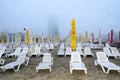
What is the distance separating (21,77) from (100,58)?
3761mm

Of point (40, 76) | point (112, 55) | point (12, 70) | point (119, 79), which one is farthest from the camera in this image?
point (112, 55)

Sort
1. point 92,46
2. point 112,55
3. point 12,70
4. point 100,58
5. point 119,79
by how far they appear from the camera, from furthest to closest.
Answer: point 92,46 → point 112,55 → point 100,58 → point 12,70 → point 119,79

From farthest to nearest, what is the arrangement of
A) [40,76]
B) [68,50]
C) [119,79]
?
1. [68,50]
2. [40,76]
3. [119,79]

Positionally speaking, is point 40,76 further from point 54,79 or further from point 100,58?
point 100,58

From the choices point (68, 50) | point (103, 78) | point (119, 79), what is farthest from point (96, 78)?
point (68, 50)

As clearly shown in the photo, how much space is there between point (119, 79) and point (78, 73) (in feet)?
4.83

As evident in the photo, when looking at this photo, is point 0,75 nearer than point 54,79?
No

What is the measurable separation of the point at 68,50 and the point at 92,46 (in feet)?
19.1

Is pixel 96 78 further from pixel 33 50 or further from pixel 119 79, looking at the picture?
pixel 33 50

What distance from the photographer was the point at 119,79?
5363 millimetres

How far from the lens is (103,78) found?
5477 millimetres

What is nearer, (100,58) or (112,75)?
(112,75)

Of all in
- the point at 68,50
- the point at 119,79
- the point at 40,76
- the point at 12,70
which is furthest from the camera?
the point at 68,50

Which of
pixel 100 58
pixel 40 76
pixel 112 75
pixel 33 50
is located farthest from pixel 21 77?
pixel 33 50
